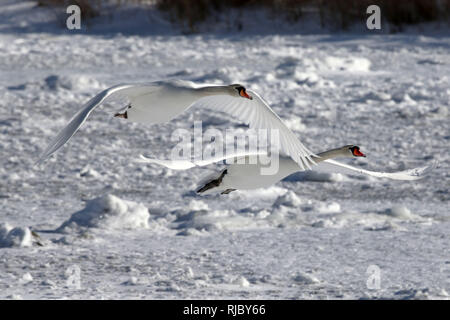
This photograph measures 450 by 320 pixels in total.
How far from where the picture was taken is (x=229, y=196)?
9.78m

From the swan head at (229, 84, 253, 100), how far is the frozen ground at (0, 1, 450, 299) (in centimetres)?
160

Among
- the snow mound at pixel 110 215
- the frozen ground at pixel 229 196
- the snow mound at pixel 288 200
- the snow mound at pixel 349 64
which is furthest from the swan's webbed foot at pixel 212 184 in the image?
the snow mound at pixel 349 64

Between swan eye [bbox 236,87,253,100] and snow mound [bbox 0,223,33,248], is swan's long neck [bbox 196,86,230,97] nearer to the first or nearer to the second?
swan eye [bbox 236,87,253,100]

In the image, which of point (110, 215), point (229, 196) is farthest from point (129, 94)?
point (229, 196)

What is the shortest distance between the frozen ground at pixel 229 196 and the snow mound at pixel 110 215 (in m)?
0.01

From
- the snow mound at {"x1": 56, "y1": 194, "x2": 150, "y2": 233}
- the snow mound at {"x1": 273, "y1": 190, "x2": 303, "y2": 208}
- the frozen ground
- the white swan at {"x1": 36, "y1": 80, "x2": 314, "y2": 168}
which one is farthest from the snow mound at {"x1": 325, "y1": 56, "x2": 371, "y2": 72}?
the white swan at {"x1": 36, "y1": 80, "x2": 314, "y2": 168}

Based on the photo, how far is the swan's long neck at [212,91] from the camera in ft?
19.8

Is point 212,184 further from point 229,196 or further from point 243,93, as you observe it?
point 229,196

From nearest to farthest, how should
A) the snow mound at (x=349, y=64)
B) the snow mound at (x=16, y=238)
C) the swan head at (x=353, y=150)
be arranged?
the swan head at (x=353, y=150) → the snow mound at (x=16, y=238) → the snow mound at (x=349, y=64)

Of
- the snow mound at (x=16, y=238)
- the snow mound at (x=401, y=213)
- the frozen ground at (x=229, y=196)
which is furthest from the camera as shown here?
the snow mound at (x=401, y=213)

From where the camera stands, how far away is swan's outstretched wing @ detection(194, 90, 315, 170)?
224 inches

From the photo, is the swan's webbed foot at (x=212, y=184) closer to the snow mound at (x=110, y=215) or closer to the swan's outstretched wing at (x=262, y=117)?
the swan's outstretched wing at (x=262, y=117)

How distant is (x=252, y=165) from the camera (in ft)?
20.0
